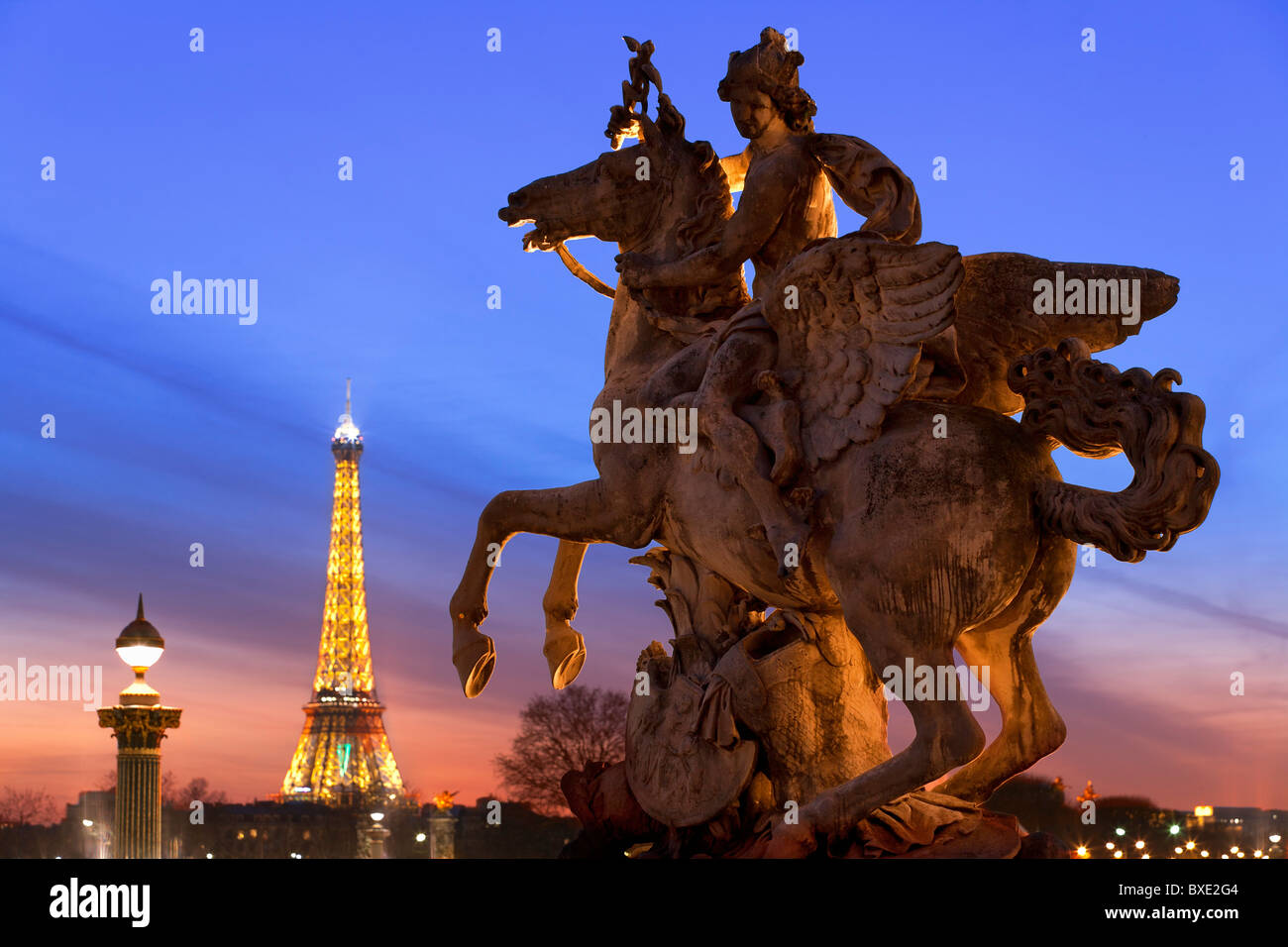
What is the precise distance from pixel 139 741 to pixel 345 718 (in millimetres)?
51451

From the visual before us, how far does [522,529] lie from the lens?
833 cm

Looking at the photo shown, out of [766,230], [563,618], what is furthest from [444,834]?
[766,230]

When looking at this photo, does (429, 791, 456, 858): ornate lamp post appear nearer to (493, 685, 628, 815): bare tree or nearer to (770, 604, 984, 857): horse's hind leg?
(493, 685, 628, 815): bare tree

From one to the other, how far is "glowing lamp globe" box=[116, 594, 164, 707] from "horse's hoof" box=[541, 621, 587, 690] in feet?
28.8

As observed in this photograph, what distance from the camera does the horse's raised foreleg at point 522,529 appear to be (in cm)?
811

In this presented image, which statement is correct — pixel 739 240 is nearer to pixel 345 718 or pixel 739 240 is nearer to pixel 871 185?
pixel 871 185

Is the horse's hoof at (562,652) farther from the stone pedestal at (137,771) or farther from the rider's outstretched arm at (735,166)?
the stone pedestal at (137,771)

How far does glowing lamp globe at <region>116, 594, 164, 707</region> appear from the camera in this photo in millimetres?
16391

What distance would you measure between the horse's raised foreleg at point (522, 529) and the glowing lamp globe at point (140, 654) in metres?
8.95

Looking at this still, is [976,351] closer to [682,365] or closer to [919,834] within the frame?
[682,365]
